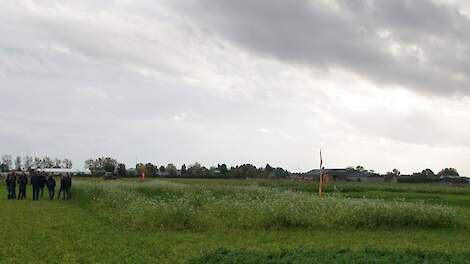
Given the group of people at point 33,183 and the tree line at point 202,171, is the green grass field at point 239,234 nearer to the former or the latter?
the group of people at point 33,183

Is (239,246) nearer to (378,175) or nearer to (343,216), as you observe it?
(343,216)

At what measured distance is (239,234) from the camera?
2031 centimetres

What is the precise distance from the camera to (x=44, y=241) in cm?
1741

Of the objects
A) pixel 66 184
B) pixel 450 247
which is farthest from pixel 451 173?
pixel 450 247

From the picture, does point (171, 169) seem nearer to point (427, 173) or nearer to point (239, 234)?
point (427, 173)

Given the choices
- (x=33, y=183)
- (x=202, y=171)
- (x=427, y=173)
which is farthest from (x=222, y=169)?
(x=33, y=183)

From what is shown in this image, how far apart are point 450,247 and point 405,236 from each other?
3.20 metres

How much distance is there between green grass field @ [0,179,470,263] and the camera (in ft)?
46.1

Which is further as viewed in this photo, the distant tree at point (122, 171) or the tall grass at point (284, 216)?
the distant tree at point (122, 171)

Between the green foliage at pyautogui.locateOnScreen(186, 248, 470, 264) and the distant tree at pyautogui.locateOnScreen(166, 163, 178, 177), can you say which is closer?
the green foliage at pyautogui.locateOnScreen(186, 248, 470, 264)

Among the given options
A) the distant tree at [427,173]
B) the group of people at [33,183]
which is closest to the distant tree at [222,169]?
the distant tree at [427,173]

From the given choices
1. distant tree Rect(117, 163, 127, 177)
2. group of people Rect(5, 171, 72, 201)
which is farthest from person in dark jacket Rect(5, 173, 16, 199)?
distant tree Rect(117, 163, 127, 177)

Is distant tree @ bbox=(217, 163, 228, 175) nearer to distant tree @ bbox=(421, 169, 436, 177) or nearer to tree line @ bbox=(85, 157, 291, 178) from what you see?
tree line @ bbox=(85, 157, 291, 178)

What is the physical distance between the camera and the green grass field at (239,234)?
14.1 m
